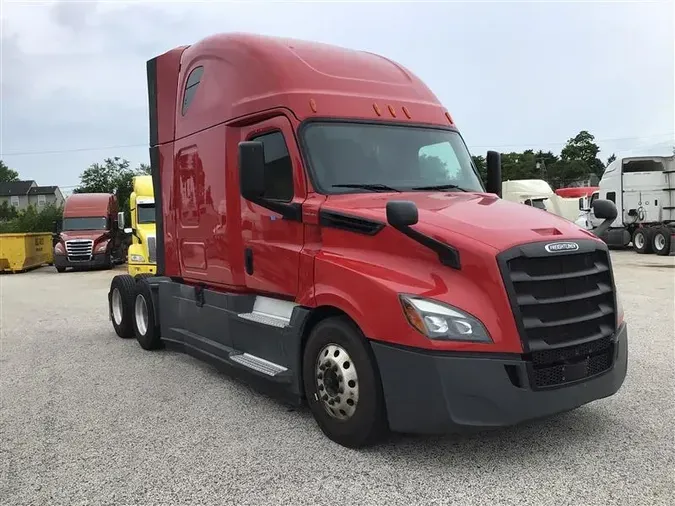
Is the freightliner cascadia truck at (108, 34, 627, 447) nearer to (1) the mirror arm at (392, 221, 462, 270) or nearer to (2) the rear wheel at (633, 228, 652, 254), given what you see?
(1) the mirror arm at (392, 221, 462, 270)

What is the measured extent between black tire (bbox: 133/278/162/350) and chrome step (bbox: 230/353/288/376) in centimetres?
253

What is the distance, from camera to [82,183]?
52.6 meters

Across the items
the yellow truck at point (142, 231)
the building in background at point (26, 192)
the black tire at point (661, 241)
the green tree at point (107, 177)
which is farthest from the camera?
the building in background at point (26, 192)

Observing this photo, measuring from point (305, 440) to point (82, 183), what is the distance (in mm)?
53127

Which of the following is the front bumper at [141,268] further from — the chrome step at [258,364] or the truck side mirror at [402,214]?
→ the truck side mirror at [402,214]

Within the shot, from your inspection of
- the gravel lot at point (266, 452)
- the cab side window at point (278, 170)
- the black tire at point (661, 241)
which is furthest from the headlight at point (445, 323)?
the black tire at point (661, 241)

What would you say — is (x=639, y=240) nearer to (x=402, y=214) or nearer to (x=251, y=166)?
(x=251, y=166)

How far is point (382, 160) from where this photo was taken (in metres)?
5.16

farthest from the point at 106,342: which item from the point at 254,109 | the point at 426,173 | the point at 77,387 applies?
the point at 426,173

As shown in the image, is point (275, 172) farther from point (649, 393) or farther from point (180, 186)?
point (649, 393)

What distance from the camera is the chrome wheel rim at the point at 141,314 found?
8.02 m

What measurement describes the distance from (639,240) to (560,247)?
22104 mm

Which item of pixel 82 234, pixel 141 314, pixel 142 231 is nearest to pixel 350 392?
pixel 141 314

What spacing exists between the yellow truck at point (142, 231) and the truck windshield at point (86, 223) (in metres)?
7.77
